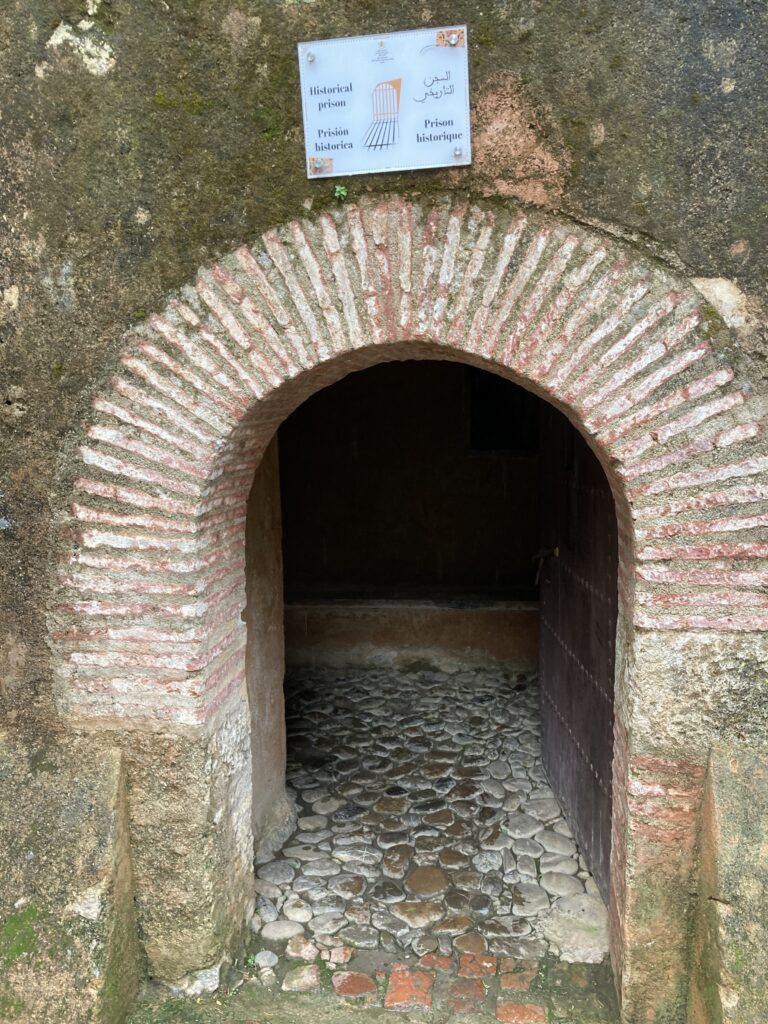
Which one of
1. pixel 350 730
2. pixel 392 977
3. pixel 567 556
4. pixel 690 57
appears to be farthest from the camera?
pixel 350 730

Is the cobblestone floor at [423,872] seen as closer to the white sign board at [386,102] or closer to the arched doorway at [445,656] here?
the arched doorway at [445,656]

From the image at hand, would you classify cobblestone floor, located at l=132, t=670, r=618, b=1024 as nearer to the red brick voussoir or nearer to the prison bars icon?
the red brick voussoir

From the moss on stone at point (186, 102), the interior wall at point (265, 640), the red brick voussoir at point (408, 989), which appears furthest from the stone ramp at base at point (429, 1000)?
the moss on stone at point (186, 102)

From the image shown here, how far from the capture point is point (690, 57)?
229cm

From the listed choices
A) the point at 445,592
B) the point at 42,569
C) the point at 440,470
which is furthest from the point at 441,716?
the point at 42,569

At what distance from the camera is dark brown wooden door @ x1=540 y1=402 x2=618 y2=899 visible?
125 inches

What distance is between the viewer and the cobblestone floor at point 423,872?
2.93 m

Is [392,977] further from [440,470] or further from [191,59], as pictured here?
[440,470]

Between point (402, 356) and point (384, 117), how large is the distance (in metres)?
0.82

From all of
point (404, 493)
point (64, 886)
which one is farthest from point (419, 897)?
point (404, 493)

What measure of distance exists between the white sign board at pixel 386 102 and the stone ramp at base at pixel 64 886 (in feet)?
7.64

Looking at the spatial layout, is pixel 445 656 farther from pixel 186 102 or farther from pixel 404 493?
pixel 186 102

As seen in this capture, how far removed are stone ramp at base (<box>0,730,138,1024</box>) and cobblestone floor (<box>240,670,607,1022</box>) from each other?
Result: 652 mm

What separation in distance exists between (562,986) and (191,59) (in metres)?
3.63
